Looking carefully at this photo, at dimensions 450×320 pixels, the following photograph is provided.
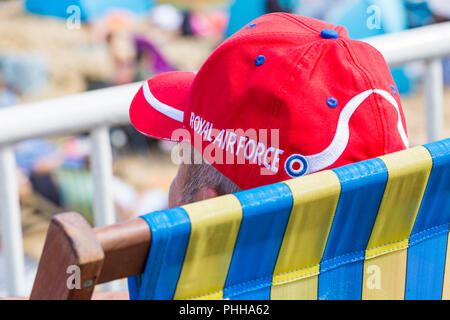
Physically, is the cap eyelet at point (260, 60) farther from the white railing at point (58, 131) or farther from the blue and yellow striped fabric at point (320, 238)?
the white railing at point (58, 131)

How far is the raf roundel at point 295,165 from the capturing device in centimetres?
100

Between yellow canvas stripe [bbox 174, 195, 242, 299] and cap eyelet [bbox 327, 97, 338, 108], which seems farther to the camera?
cap eyelet [bbox 327, 97, 338, 108]

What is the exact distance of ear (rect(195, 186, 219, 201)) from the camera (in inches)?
42.1

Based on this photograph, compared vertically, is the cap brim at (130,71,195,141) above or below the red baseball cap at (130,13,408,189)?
below

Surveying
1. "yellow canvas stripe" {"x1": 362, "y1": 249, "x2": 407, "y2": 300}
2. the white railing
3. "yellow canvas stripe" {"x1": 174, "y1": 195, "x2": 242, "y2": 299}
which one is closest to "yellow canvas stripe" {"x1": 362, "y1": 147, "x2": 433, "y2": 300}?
"yellow canvas stripe" {"x1": 362, "y1": 249, "x2": 407, "y2": 300}

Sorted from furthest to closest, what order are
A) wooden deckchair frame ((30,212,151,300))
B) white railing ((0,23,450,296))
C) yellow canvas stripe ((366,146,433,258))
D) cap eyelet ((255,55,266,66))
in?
white railing ((0,23,450,296)) → cap eyelet ((255,55,266,66)) → yellow canvas stripe ((366,146,433,258)) → wooden deckchair frame ((30,212,151,300))

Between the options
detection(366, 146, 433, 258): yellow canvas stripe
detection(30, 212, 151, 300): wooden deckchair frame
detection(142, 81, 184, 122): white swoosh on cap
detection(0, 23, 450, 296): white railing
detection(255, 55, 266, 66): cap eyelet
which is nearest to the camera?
detection(30, 212, 151, 300): wooden deckchair frame

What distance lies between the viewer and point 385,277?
98 centimetres

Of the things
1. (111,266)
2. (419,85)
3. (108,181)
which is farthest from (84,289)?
(419,85)

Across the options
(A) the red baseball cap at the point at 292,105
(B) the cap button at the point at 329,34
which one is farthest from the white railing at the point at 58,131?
(B) the cap button at the point at 329,34

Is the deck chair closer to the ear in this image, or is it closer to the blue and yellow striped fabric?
the blue and yellow striped fabric

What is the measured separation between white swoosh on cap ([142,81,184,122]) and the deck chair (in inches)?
16.5

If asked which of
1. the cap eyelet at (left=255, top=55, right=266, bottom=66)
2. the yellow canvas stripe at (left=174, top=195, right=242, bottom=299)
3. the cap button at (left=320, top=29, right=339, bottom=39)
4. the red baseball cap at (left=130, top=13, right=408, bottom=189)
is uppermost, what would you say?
the cap button at (left=320, top=29, right=339, bottom=39)

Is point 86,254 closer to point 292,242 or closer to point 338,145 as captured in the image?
point 292,242
